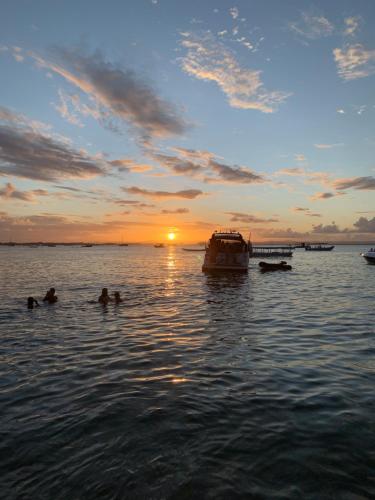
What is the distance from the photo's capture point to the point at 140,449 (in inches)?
228

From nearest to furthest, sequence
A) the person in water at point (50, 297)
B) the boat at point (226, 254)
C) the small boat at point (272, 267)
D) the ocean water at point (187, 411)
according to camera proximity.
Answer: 1. the ocean water at point (187, 411)
2. the person in water at point (50, 297)
3. the boat at point (226, 254)
4. the small boat at point (272, 267)

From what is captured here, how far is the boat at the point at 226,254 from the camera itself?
151ft

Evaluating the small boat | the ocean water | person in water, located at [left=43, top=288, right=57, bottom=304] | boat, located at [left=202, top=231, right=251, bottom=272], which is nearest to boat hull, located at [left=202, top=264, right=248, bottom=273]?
boat, located at [left=202, top=231, right=251, bottom=272]

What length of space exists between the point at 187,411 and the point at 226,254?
38943 mm

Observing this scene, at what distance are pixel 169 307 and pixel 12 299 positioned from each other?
11726 mm

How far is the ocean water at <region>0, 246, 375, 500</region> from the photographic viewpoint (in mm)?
5032

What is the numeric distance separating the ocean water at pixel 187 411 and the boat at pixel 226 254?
30.1 m

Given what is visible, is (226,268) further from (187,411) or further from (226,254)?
(187,411)

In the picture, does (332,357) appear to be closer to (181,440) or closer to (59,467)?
(181,440)

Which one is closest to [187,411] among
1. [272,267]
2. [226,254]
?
[226,254]

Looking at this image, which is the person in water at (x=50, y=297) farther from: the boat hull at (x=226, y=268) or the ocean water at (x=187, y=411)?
the boat hull at (x=226, y=268)

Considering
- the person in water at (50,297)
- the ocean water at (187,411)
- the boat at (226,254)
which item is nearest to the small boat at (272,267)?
the boat at (226,254)

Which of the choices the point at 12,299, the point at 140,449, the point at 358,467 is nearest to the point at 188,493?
the point at 140,449

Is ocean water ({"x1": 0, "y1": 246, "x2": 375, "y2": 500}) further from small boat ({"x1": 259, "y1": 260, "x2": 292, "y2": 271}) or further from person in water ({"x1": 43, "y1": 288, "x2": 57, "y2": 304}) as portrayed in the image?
small boat ({"x1": 259, "y1": 260, "x2": 292, "y2": 271})
